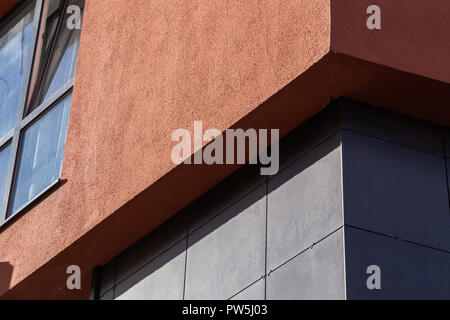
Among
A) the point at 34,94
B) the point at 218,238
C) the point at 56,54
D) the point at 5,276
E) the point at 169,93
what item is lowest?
the point at 218,238

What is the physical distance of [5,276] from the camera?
1120 centimetres

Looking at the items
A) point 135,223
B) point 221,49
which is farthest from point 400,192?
point 135,223

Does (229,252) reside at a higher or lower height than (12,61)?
lower

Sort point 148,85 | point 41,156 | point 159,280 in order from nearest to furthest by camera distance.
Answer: point 159,280 → point 148,85 → point 41,156

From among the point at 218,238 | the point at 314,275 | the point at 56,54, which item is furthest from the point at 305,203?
the point at 56,54

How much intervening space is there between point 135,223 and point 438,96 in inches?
120

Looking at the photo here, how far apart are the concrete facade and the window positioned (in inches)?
95.1

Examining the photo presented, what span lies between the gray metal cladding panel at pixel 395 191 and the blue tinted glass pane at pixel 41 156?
3.78 m

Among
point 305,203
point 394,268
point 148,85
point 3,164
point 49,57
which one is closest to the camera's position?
point 394,268

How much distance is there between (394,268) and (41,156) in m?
4.85

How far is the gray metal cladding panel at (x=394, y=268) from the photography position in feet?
26.0

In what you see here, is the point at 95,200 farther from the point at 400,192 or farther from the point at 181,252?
the point at 400,192

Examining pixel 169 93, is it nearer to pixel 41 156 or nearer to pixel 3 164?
pixel 41 156

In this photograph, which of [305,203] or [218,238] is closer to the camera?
[305,203]
